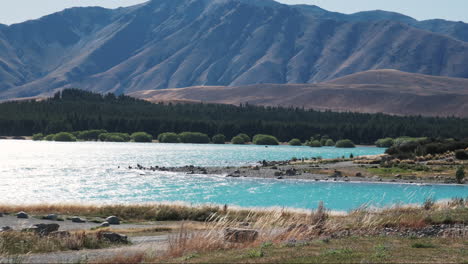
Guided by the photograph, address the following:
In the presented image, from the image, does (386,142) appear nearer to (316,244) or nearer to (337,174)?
(337,174)

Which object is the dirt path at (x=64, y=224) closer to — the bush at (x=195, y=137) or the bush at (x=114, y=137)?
the bush at (x=114, y=137)

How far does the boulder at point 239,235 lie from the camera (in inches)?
938

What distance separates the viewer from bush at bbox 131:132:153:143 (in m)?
195

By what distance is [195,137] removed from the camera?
648ft

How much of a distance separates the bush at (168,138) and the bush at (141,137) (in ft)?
10.5

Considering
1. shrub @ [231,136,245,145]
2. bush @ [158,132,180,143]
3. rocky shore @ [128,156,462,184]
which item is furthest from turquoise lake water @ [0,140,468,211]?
shrub @ [231,136,245,145]

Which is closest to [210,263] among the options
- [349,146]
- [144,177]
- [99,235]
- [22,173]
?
[99,235]

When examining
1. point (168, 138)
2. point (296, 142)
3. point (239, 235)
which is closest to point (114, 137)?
point (168, 138)

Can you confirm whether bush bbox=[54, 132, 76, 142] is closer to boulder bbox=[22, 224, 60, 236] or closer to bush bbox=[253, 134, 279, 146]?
bush bbox=[253, 134, 279, 146]

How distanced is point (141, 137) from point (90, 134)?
16003 millimetres

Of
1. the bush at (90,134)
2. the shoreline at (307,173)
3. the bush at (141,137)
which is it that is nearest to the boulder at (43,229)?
the shoreline at (307,173)

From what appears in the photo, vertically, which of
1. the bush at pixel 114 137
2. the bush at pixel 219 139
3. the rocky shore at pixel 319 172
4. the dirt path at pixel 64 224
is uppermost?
the dirt path at pixel 64 224

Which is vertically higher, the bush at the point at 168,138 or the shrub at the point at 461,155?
the shrub at the point at 461,155

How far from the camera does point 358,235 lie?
26391 millimetres
